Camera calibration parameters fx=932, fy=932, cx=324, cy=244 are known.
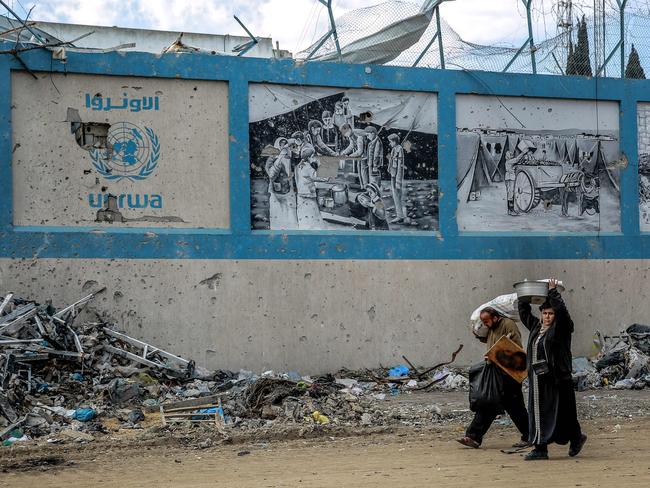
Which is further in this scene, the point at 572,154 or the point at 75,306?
the point at 572,154

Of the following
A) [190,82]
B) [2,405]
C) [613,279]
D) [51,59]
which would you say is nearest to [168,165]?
[190,82]

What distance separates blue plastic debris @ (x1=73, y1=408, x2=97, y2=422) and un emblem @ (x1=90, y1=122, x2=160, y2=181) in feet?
12.0

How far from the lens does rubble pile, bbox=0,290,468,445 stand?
9.62m

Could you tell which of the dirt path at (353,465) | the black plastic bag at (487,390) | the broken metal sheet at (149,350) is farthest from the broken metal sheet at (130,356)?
the black plastic bag at (487,390)

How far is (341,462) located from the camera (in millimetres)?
7934

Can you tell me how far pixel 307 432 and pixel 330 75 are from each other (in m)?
5.83

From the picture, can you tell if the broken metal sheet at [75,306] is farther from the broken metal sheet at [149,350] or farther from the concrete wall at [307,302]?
the broken metal sheet at [149,350]

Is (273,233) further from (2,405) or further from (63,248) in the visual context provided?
(2,405)

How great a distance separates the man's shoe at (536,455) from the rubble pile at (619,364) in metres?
4.90

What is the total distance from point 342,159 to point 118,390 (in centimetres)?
480

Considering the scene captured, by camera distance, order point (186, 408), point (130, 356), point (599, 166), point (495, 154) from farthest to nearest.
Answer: point (599, 166)
point (495, 154)
point (130, 356)
point (186, 408)

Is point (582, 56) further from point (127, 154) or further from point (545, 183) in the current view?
point (127, 154)

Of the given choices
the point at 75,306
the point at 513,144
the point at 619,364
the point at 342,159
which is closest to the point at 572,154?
the point at 513,144

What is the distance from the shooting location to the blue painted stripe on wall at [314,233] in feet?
39.6
